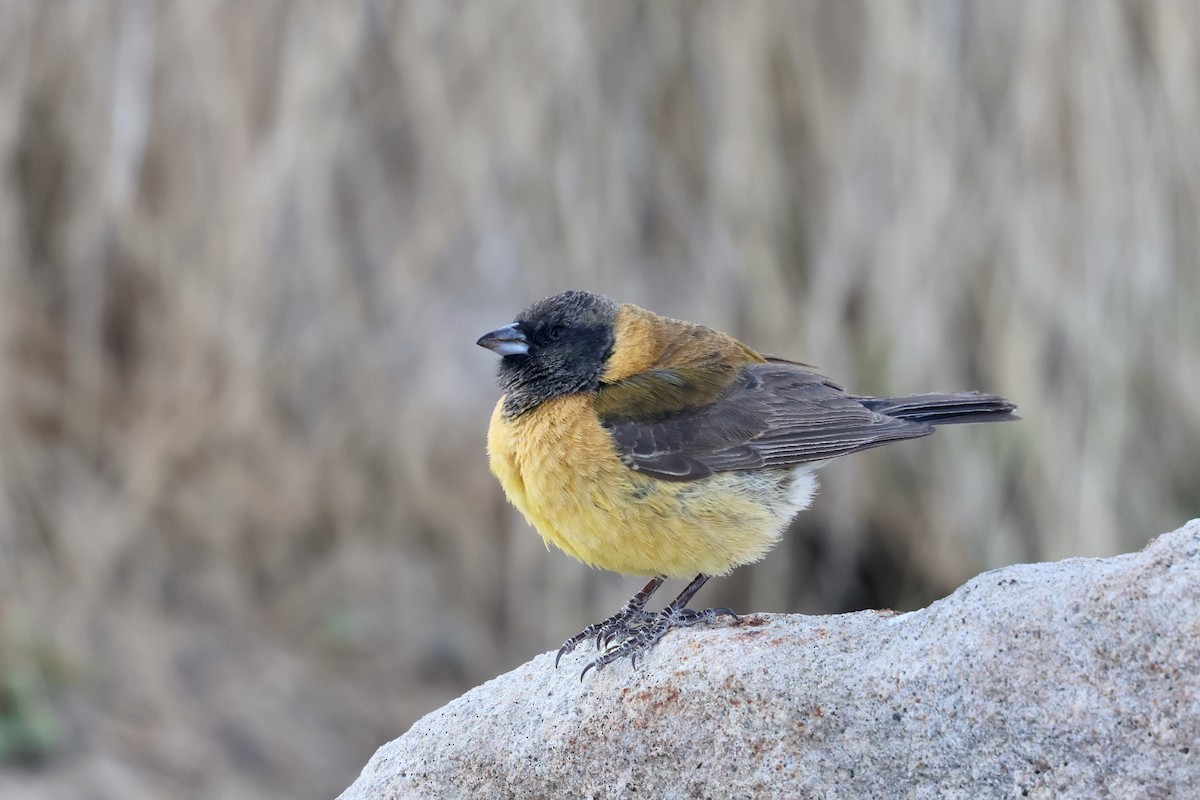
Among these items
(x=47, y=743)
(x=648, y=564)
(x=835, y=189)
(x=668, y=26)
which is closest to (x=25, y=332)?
(x=47, y=743)

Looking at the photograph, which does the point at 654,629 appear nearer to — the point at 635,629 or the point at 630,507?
the point at 635,629

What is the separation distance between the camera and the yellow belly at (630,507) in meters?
3.08

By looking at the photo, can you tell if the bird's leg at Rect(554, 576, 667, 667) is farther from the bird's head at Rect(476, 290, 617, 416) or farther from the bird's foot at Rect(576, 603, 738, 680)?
the bird's head at Rect(476, 290, 617, 416)

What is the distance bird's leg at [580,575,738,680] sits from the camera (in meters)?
2.74

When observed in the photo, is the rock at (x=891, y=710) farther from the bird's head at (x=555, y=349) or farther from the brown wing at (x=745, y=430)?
the bird's head at (x=555, y=349)

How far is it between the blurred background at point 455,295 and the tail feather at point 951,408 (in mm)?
2487

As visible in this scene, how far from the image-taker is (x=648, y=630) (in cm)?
287

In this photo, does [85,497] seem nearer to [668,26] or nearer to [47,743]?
[47,743]

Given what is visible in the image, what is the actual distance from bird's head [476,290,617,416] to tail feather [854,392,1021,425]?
2.40 ft

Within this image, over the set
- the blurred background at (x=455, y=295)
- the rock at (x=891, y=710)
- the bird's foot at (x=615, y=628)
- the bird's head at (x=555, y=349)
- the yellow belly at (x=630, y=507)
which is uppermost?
the blurred background at (x=455, y=295)

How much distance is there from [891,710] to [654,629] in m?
0.75

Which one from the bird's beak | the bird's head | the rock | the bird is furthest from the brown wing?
the rock

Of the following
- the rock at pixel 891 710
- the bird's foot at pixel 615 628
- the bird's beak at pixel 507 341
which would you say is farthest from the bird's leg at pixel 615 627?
the bird's beak at pixel 507 341

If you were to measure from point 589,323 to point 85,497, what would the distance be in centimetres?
353
